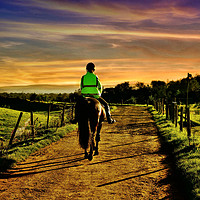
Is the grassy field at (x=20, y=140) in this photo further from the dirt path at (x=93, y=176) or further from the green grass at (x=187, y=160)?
the green grass at (x=187, y=160)

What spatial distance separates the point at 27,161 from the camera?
7621 millimetres

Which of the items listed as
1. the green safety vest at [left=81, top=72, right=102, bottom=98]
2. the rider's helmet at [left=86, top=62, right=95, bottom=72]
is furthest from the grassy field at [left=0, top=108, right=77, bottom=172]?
the rider's helmet at [left=86, top=62, right=95, bottom=72]

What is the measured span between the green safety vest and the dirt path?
7.95 feet

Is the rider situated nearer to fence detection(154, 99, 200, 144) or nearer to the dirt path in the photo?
the dirt path

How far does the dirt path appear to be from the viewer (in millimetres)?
5027

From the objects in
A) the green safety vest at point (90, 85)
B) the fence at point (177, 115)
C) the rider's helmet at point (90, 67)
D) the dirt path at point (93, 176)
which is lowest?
the dirt path at point (93, 176)

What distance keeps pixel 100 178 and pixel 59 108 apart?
33.5 meters

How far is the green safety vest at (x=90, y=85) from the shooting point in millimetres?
7648

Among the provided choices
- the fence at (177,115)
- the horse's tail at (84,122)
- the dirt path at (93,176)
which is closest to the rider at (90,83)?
the horse's tail at (84,122)

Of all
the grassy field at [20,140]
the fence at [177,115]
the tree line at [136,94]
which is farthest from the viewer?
the tree line at [136,94]

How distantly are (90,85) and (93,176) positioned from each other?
324cm

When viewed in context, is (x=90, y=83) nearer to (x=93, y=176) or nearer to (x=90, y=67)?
(x=90, y=67)

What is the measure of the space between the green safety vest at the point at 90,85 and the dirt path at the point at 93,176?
2.42 metres

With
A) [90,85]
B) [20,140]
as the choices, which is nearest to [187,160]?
[90,85]
